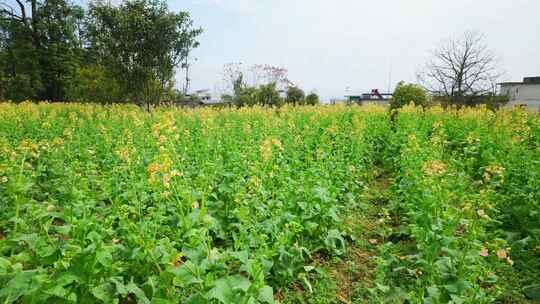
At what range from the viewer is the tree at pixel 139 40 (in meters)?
15.2

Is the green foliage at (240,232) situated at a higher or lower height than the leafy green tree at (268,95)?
lower

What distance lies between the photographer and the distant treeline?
15398 mm

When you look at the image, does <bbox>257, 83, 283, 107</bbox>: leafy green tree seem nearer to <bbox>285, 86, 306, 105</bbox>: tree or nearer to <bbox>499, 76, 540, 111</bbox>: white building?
<bbox>285, 86, 306, 105</bbox>: tree

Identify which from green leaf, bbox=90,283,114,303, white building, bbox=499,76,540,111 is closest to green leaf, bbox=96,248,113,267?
green leaf, bbox=90,283,114,303

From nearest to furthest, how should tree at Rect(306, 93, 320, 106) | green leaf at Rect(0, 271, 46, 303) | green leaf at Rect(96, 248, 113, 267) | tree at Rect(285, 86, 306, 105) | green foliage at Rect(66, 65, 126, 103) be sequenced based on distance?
1. green leaf at Rect(0, 271, 46, 303)
2. green leaf at Rect(96, 248, 113, 267)
3. green foliage at Rect(66, 65, 126, 103)
4. tree at Rect(306, 93, 320, 106)
5. tree at Rect(285, 86, 306, 105)

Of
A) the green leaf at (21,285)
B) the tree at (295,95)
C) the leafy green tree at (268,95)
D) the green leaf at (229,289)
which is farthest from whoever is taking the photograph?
the tree at (295,95)

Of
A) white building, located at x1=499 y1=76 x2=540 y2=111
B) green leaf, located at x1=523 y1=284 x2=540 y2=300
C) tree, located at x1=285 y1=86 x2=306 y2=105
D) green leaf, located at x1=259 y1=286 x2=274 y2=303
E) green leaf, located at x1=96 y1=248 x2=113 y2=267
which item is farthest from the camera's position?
white building, located at x1=499 y1=76 x2=540 y2=111

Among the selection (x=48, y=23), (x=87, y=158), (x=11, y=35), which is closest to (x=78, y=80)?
(x=48, y=23)

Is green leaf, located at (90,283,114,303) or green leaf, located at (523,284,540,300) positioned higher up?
green leaf, located at (90,283,114,303)

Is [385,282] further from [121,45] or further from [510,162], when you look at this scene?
[121,45]

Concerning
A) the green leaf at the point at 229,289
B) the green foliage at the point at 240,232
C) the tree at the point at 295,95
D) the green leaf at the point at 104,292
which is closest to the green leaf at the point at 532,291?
the green foliage at the point at 240,232

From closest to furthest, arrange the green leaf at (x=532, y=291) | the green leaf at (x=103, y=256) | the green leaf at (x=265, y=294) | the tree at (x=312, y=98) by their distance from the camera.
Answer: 1. the green leaf at (x=103, y=256)
2. the green leaf at (x=265, y=294)
3. the green leaf at (x=532, y=291)
4. the tree at (x=312, y=98)

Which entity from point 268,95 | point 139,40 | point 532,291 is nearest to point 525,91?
point 268,95

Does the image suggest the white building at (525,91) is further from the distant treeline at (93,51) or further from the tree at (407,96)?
the distant treeline at (93,51)
